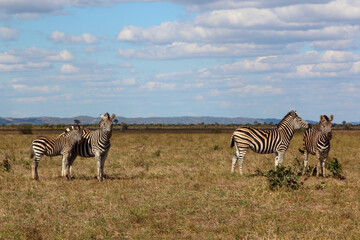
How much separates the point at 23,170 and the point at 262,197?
38.1ft

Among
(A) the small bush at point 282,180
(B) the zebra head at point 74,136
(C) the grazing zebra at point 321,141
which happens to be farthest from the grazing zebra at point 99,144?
(C) the grazing zebra at point 321,141

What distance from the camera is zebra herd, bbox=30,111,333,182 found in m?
16.3

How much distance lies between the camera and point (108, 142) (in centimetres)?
1645

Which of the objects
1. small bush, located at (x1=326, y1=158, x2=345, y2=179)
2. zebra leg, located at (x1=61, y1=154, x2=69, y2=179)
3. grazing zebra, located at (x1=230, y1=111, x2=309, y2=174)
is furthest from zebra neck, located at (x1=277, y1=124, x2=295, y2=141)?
zebra leg, located at (x1=61, y1=154, x2=69, y2=179)

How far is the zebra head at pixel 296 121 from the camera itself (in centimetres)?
1792

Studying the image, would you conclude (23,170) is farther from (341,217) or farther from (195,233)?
(341,217)

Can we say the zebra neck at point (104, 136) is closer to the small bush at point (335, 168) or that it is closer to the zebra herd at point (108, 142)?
the zebra herd at point (108, 142)

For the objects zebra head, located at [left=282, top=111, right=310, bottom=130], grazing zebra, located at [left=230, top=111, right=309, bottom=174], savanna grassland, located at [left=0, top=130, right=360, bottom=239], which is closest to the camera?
savanna grassland, located at [left=0, top=130, right=360, bottom=239]

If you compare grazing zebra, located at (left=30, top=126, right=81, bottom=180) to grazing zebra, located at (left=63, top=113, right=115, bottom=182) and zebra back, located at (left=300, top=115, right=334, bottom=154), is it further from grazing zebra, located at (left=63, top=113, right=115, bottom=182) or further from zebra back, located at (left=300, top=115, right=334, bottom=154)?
zebra back, located at (left=300, top=115, right=334, bottom=154)

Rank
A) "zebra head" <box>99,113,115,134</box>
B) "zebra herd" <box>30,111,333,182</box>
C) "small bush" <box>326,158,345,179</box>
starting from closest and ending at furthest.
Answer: "zebra head" <box>99,113,115,134</box>
"zebra herd" <box>30,111,333,182</box>
"small bush" <box>326,158,345,179</box>

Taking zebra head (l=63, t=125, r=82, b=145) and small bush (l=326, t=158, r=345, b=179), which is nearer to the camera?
zebra head (l=63, t=125, r=82, b=145)

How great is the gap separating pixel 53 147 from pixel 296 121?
9881 mm

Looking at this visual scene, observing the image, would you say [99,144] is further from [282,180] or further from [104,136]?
[282,180]

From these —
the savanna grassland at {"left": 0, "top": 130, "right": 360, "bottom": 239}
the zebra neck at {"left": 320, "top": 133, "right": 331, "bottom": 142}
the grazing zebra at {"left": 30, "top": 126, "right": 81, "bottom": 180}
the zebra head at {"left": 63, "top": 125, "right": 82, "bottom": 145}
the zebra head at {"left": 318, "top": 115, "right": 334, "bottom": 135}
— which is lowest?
the savanna grassland at {"left": 0, "top": 130, "right": 360, "bottom": 239}
